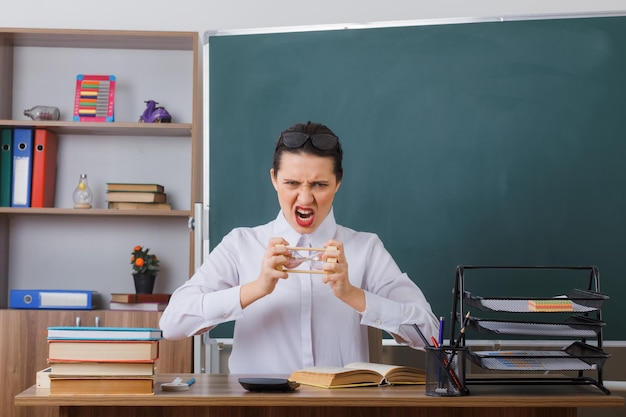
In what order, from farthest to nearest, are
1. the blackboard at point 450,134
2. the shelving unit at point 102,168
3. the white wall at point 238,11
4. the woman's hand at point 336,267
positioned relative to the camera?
the shelving unit at point 102,168 → the white wall at point 238,11 → the blackboard at point 450,134 → the woman's hand at point 336,267

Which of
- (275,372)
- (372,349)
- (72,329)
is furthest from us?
(372,349)

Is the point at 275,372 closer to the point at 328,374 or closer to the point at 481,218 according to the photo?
the point at 328,374

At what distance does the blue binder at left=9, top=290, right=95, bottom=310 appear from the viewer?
12.2ft

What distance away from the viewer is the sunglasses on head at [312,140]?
95.0 inches

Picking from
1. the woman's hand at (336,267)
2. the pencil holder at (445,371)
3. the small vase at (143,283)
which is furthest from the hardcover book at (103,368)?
the small vase at (143,283)

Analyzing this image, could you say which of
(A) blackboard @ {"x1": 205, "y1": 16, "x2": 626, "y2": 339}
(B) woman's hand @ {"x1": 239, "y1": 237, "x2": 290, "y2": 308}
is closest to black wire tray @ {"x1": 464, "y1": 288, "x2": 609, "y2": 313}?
(B) woman's hand @ {"x1": 239, "y1": 237, "x2": 290, "y2": 308}

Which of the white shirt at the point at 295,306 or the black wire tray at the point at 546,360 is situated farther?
the white shirt at the point at 295,306

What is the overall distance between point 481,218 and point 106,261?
1815 millimetres

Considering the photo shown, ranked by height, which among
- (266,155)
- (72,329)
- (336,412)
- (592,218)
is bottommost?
(336,412)

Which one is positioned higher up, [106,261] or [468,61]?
[468,61]

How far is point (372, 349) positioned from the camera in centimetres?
263

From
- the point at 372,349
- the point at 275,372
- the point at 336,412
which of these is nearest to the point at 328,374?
the point at 336,412

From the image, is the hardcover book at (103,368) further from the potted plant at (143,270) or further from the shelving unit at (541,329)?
the potted plant at (143,270)

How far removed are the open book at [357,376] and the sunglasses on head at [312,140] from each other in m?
0.67
